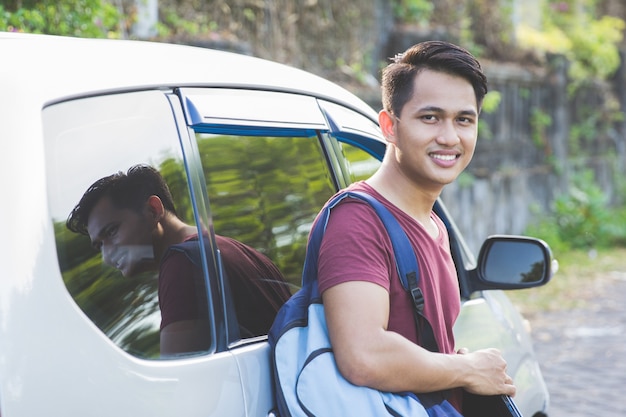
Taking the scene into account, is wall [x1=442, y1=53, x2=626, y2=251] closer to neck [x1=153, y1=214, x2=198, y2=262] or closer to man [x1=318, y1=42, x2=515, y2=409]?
man [x1=318, y1=42, x2=515, y2=409]

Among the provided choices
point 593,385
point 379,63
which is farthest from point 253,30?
point 593,385

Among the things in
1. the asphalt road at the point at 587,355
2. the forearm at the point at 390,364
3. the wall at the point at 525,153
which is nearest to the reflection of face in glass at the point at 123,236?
the forearm at the point at 390,364

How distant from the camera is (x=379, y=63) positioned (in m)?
10.1

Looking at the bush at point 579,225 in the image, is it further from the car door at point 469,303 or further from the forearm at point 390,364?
the forearm at point 390,364

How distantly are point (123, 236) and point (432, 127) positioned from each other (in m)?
0.80

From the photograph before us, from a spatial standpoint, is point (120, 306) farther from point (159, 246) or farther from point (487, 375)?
point (487, 375)

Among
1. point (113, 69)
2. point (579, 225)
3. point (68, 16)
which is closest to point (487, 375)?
point (113, 69)

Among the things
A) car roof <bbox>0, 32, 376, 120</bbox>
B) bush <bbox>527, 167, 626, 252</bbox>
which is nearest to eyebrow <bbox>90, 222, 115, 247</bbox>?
car roof <bbox>0, 32, 376, 120</bbox>

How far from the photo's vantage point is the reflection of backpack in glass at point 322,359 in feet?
6.91

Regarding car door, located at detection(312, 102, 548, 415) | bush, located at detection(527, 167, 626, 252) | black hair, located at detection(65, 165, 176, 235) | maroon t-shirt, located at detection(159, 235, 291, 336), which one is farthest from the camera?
bush, located at detection(527, 167, 626, 252)

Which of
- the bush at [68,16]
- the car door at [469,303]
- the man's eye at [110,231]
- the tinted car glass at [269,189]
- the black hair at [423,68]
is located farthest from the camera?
the bush at [68,16]

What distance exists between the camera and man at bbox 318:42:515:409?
2111 millimetres

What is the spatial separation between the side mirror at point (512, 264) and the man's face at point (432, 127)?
1007 millimetres

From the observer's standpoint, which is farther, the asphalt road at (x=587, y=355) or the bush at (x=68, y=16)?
the asphalt road at (x=587, y=355)
